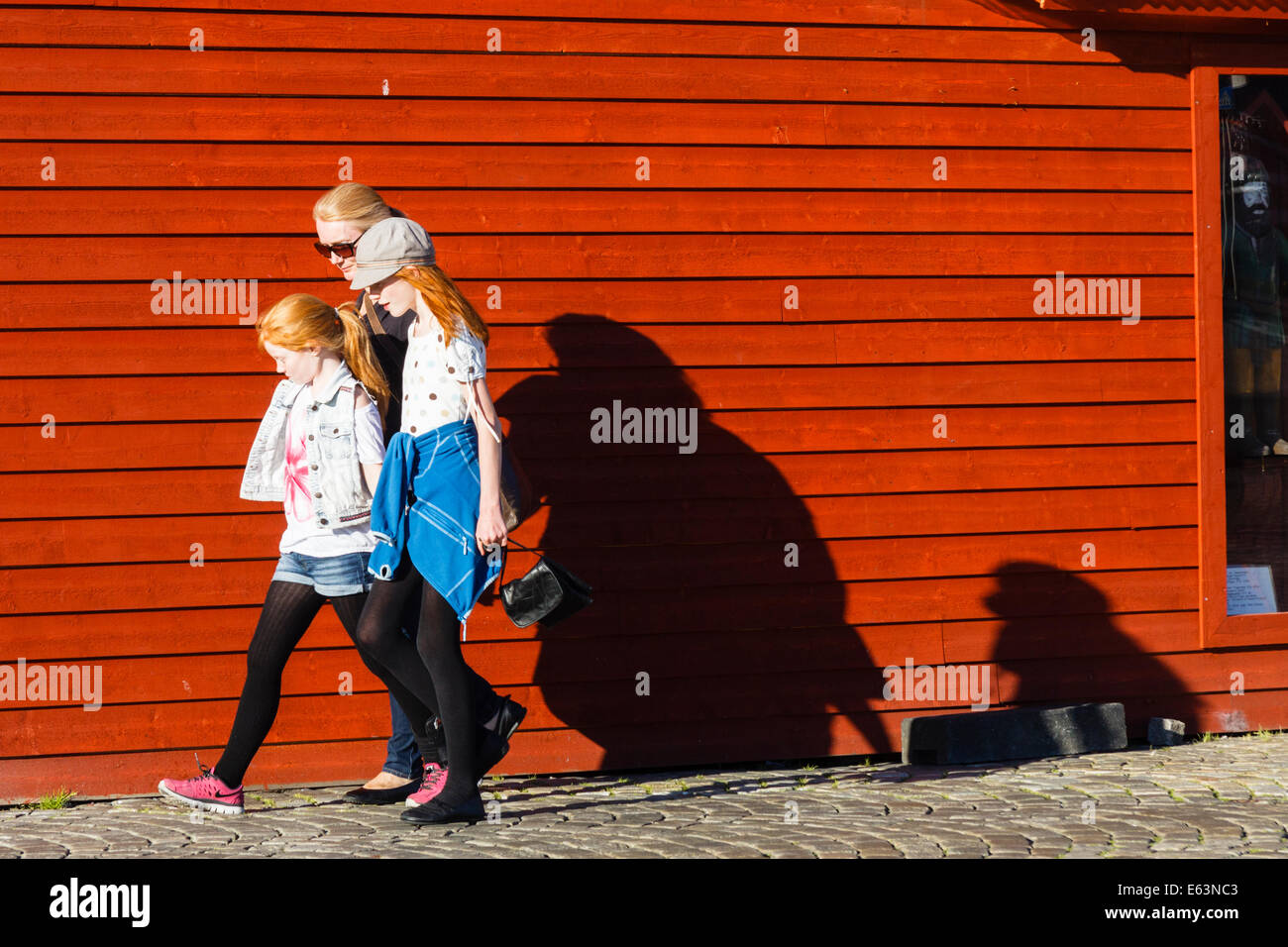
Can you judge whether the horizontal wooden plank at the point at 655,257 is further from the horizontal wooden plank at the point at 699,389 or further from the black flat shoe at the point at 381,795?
the black flat shoe at the point at 381,795

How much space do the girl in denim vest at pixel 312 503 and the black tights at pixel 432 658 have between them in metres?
0.21

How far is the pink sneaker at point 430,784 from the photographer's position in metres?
4.77

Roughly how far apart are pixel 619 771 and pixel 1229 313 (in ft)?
10.7

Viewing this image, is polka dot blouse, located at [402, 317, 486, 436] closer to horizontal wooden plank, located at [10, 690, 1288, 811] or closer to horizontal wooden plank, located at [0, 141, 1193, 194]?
horizontal wooden plank, located at [0, 141, 1193, 194]

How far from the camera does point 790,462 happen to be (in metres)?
5.87

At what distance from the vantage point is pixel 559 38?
→ 569cm

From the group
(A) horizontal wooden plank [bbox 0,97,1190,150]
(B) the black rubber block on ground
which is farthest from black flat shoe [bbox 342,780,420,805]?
(A) horizontal wooden plank [bbox 0,97,1190,150]

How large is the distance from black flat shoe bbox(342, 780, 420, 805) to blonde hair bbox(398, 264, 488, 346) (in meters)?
1.63

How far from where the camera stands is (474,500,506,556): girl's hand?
14.5 ft

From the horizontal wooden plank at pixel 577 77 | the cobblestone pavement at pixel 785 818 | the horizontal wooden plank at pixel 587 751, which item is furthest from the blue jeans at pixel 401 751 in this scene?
the horizontal wooden plank at pixel 577 77

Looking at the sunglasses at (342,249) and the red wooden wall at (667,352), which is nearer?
the sunglasses at (342,249)

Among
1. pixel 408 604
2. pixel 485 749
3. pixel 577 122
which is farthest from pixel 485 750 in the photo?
pixel 577 122

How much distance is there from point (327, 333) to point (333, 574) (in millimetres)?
791

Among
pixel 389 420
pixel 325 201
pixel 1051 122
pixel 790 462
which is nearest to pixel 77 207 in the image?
pixel 325 201
